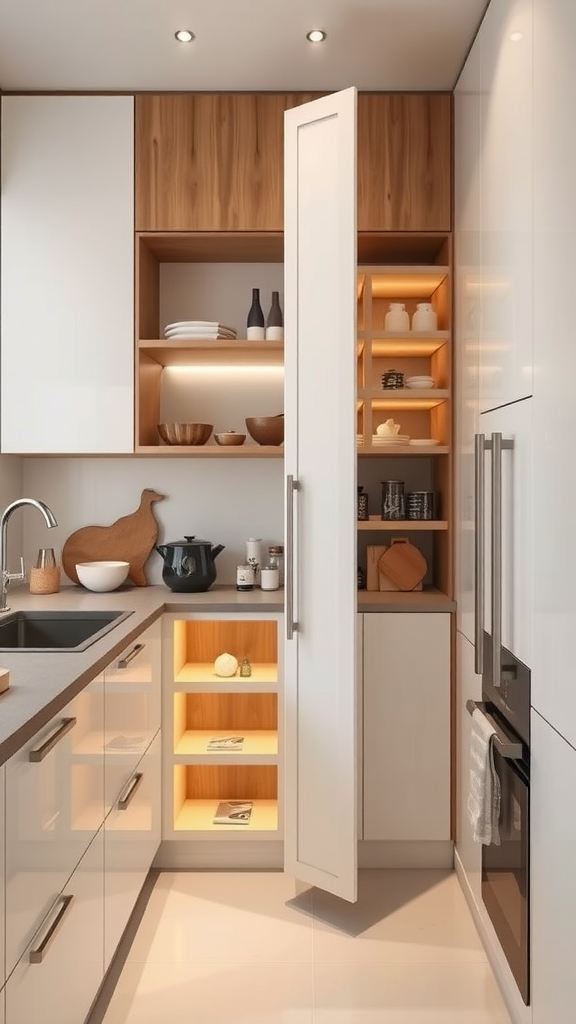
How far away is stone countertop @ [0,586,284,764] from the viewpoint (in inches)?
56.7

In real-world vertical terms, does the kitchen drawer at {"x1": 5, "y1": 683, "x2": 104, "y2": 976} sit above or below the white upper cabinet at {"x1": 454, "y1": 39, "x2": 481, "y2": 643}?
below

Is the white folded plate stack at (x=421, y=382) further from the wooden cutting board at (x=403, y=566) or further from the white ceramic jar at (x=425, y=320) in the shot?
the wooden cutting board at (x=403, y=566)

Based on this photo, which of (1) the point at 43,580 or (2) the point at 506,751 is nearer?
(2) the point at 506,751

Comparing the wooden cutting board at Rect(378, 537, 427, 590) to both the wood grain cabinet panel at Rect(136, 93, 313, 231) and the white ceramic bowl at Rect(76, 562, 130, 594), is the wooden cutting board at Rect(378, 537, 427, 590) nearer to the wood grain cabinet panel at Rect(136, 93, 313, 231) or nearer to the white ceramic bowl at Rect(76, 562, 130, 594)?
the white ceramic bowl at Rect(76, 562, 130, 594)

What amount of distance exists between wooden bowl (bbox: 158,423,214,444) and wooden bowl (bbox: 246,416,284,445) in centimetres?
17

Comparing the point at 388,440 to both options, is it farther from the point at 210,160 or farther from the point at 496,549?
the point at 210,160

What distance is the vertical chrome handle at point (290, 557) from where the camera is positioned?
96.1 inches

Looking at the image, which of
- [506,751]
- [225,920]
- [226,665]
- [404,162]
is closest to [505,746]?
[506,751]

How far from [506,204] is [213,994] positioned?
2.14 m

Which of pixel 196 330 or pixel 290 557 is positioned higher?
pixel 196 330

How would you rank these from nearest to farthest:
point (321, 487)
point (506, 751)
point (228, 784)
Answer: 1. point (506, 751)
2. point (321, 487)
3. point (228, 784)

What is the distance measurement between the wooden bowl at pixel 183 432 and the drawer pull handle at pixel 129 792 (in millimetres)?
1183

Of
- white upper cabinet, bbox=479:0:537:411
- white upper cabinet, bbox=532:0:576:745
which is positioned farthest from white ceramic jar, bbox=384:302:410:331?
white upper cabinet, bbox=532:0:576:745

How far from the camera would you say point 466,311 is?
2635 mm
